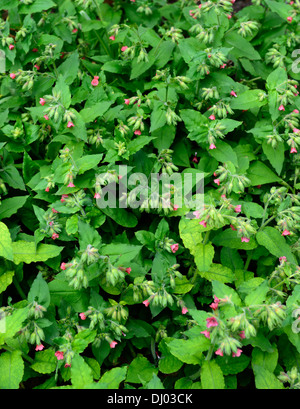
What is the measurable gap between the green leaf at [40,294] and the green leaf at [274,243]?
1861 mm

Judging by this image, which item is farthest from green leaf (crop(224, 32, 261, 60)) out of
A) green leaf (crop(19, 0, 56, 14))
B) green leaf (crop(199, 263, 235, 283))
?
green leaf (crop(199, 263, 235, 283))

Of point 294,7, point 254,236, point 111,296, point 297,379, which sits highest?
point 294,7

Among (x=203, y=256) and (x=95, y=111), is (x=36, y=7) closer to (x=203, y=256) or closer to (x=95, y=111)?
(x=95, y=111)

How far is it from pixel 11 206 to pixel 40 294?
1.02 metres

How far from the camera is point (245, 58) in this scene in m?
5.24

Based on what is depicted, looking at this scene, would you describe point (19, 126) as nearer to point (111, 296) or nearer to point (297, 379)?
point (111, 296)

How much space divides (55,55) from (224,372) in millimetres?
3529

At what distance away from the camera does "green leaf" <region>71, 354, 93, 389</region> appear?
3.09m

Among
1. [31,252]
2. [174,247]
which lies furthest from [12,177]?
[174,247]

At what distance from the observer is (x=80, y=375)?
3.12m

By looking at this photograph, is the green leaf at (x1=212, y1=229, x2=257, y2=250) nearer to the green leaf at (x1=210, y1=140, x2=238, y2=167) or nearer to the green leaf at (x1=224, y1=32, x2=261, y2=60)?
the green leaf at (x1=210, y1=140, x2=238, y2=167)

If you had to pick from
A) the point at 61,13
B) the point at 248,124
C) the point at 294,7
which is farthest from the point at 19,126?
the point at 294,7

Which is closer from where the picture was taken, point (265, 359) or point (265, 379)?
point (265, 379)
